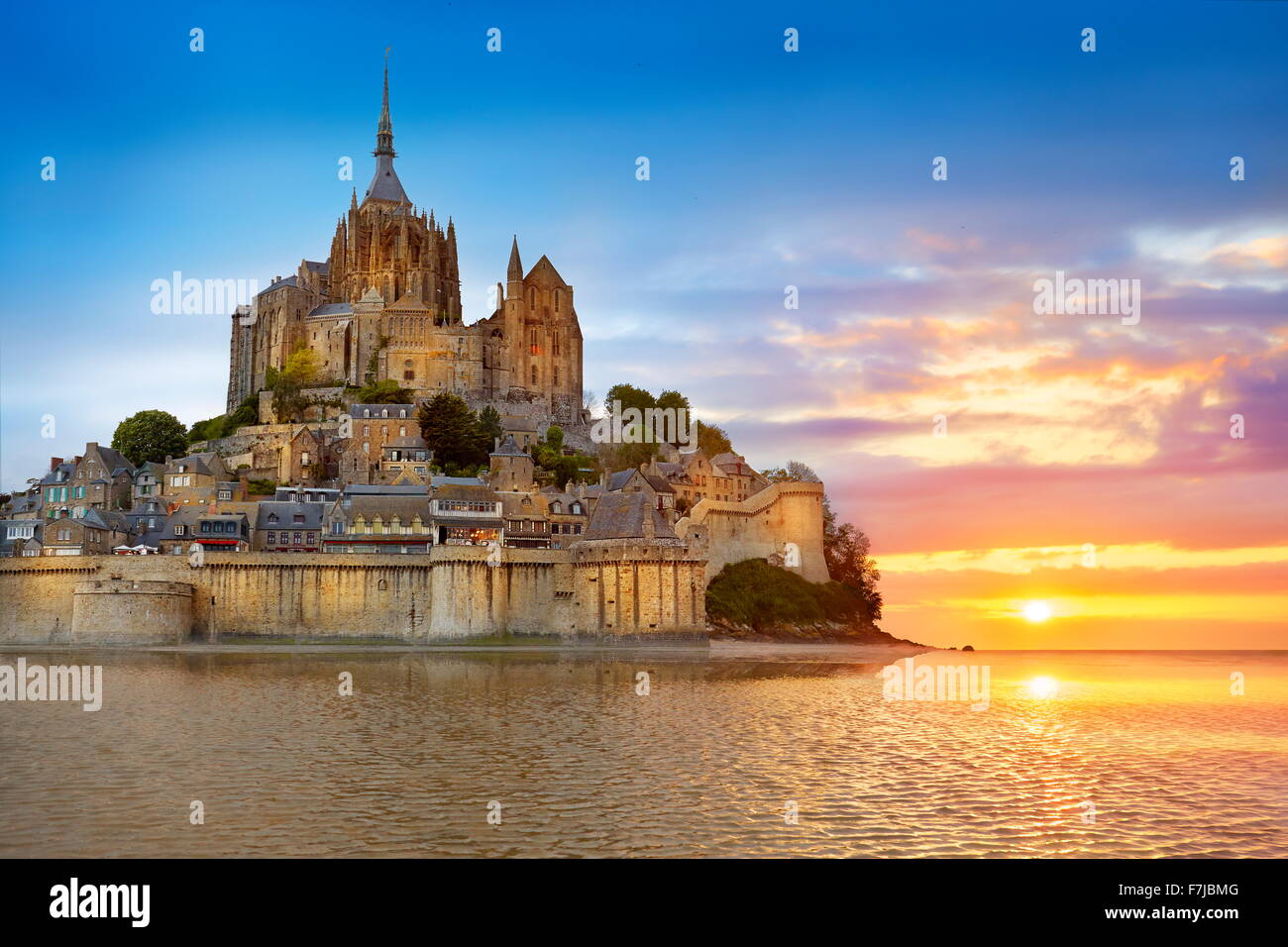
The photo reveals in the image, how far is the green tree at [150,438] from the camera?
84.7 metres

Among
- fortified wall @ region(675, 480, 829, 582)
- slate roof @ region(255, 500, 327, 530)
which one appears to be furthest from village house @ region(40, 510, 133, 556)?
fortified wall @ region(675, 480, 829, 582)

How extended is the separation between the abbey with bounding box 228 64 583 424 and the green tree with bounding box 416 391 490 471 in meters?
11.0

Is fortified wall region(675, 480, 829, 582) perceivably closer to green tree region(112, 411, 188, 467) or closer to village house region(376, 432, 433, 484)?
village house region(376, 432, 433, 484)

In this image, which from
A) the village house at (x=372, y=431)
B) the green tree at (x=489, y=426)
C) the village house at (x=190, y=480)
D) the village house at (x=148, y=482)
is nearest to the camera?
the village house at (x=190, y=480)

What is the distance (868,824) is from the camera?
1762 centimetres

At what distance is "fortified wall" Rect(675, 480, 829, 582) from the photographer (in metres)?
70.8

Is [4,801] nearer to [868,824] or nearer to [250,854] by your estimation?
[250,854]

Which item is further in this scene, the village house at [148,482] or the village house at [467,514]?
the village house at [148,482]

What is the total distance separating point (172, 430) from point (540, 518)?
36855 millimetres

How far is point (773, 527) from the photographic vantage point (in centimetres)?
7338

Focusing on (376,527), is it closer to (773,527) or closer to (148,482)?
(148,482)

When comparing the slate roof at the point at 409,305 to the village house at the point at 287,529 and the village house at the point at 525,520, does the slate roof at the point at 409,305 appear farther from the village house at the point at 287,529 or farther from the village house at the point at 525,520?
the village house at the point at 525,520

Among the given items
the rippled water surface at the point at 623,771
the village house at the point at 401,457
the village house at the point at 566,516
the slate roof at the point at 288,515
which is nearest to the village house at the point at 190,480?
the slate roof at the point at 288,515

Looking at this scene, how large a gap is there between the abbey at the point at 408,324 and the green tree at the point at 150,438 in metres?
11.3
